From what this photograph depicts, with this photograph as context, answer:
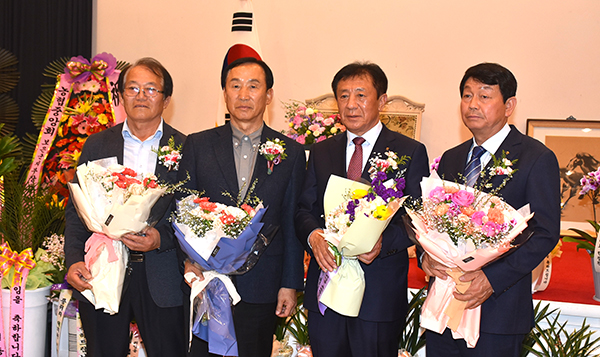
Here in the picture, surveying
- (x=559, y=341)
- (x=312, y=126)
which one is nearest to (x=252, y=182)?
(x=312, y=126)

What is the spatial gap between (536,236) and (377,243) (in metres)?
0.59

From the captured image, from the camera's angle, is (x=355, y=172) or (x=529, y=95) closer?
(x=355, y=172)

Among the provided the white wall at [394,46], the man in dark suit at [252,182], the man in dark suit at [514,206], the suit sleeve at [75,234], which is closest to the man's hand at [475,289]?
the man in dark suit at [514,206]

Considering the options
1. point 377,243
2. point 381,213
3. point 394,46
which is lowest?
point 377,243

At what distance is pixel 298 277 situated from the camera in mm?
2242

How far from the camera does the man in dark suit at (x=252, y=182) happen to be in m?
2.17

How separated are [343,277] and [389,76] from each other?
12.3 feet

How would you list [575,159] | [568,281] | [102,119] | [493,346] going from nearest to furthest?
[493,346]
[568,281]
[102,119]
[575,159]

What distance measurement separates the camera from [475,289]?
1.90 meters

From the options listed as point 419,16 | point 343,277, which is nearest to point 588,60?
point 419,16

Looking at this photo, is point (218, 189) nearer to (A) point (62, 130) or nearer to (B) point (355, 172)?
(B) point (355, 172)

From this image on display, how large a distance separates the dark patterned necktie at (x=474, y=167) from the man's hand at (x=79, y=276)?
5.40ft

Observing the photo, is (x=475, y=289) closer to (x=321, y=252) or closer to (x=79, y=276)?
(x=321, y=252)

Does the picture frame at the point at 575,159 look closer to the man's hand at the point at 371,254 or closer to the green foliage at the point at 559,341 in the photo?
the green foliage at the point at 559,341
